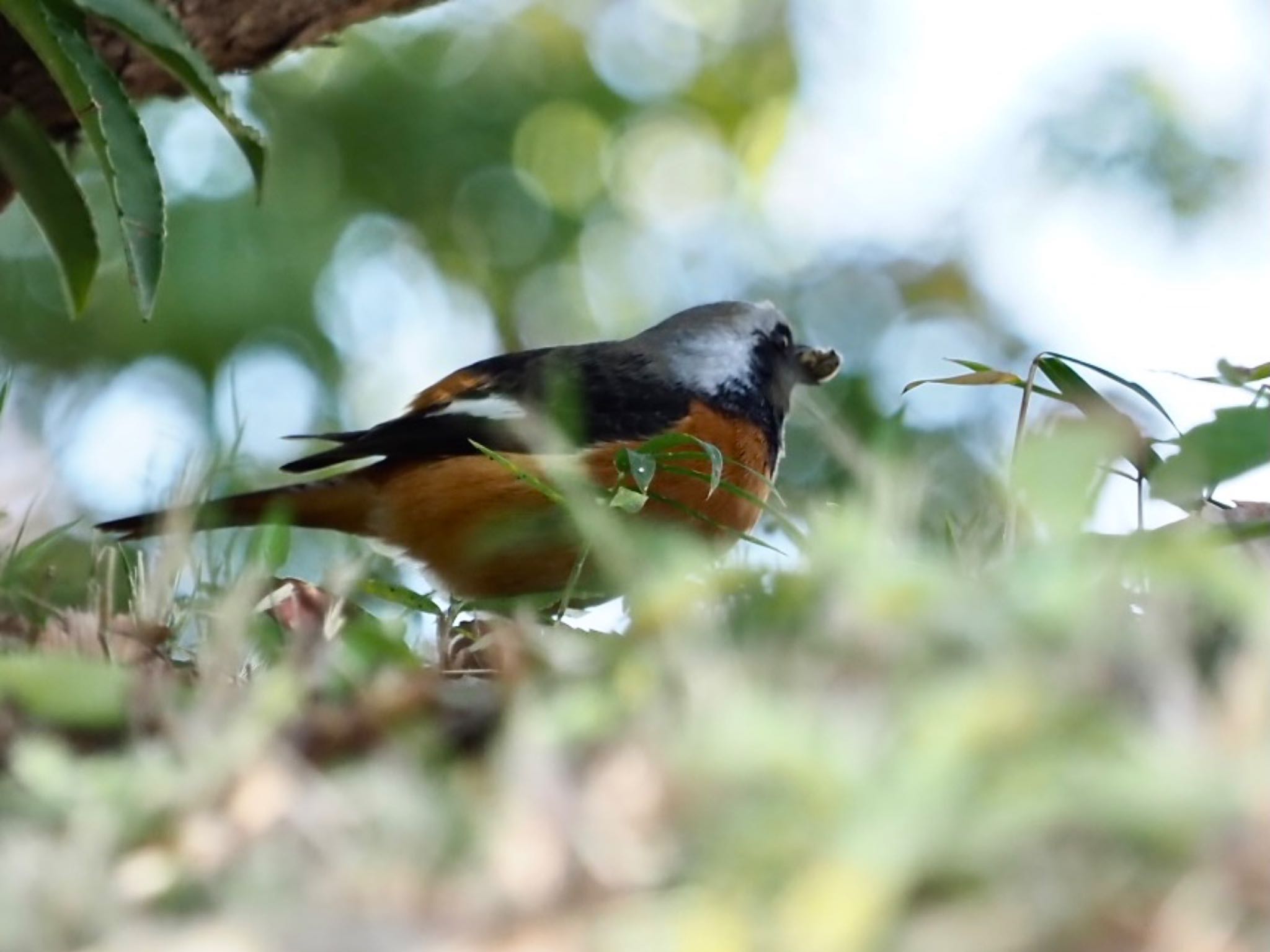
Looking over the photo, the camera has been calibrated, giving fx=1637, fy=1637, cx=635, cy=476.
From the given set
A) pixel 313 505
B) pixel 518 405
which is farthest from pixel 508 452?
pixel 313 505

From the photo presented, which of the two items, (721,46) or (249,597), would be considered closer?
(249,597)

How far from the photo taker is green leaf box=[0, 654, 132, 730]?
4.22ft

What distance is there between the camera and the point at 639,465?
7.22 ft

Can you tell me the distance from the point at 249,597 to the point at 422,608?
0.96 m

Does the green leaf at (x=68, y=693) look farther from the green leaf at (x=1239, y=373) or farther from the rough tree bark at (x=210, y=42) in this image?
the rough tree bark at (x=210, y=42)

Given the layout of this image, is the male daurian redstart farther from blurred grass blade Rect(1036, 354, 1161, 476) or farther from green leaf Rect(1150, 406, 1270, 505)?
green leaf Rect(1150, 406, 1270, 505)

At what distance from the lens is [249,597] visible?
1499 mm

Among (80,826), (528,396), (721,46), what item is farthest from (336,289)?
(80,826)

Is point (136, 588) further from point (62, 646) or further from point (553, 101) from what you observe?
point (553, 101)

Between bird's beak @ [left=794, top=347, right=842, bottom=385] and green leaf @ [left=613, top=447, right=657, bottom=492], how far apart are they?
9.88 feet

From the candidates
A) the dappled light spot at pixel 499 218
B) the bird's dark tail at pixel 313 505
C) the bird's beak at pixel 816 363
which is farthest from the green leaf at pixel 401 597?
the dappled light spot at pixel 499 218

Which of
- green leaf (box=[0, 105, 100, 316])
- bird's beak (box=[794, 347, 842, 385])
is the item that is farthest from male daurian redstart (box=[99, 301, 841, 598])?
green leaf (box=[0, 105, 100, 316])

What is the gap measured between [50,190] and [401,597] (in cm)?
114

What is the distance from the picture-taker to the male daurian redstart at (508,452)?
13.0ft
